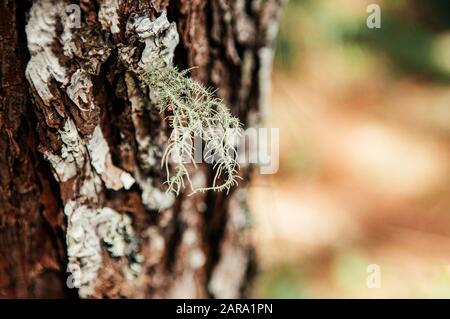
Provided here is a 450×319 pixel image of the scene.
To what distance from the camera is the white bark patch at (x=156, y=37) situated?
745mm

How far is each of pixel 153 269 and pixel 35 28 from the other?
1.58 feet

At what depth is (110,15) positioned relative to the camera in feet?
2.41

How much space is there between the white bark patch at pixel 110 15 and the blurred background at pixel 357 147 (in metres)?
0.61

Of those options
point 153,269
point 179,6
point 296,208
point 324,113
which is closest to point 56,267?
point 153,269

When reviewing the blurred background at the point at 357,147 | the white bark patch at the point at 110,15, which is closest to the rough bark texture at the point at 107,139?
the white bark patch at the point at 110,15

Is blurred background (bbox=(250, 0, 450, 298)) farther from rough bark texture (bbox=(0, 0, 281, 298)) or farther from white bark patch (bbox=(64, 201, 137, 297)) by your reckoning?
white bark patch (bbox=(64, 201, 137, 297))

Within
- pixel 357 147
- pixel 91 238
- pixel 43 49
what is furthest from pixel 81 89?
pixel 357 147

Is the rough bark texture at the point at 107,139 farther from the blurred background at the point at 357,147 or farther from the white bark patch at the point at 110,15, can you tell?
the blurred background at the point at 357,147

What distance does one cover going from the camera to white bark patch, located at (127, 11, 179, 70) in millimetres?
745

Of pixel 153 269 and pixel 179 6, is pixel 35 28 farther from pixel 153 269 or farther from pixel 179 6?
pixel 153 269

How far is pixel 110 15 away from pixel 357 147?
855 millimetres

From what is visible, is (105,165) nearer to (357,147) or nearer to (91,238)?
(91,238)

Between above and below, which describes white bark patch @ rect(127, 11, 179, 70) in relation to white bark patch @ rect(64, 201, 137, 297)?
above

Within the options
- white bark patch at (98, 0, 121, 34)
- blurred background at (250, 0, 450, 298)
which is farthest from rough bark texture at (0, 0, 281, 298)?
blurred background at (250, 0, 450, 298)
